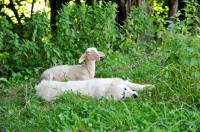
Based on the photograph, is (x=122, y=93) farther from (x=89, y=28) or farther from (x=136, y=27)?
(x=136, y=27)

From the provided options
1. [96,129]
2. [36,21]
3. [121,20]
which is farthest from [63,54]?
[96,129]

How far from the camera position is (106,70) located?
762 centimetres

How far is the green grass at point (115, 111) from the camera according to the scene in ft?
15.0

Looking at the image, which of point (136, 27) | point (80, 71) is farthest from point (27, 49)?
point (136, 27)

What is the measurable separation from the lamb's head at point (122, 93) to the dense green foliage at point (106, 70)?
0.35 ft

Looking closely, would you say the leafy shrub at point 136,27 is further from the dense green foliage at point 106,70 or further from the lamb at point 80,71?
the lamb at point 80,71

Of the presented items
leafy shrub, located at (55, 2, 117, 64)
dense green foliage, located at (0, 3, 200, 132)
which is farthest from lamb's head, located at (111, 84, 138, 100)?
leafy shrub, located at (55, 2, 117, 64)

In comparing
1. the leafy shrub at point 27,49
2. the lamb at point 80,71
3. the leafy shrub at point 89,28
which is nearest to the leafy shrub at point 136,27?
the leafy shrub at point 89,28

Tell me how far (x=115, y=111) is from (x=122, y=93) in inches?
28.9

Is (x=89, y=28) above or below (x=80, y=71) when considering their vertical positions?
above

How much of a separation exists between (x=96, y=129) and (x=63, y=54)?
147 inches

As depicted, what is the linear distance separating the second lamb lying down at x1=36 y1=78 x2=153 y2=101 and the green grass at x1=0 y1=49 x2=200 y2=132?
120 millimetres

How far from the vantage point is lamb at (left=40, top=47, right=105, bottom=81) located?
7097 millimetres

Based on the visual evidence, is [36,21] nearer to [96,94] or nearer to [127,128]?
[96,94]
